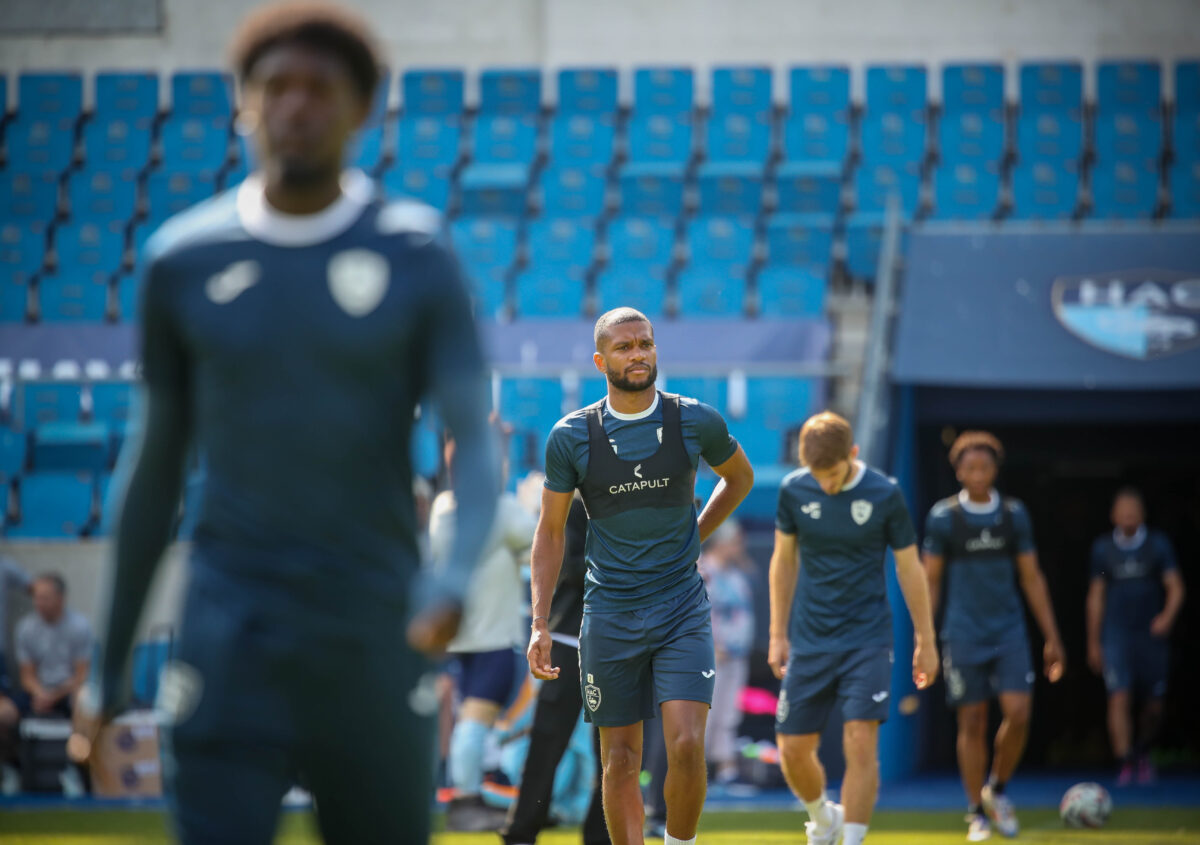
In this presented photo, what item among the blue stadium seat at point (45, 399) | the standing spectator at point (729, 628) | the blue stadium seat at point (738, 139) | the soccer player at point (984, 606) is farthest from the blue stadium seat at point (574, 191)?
the soccer player at point (984, 606)

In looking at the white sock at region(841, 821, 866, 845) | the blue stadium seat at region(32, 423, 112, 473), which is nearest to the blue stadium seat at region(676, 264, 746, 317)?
the blue stadium seat at region(32, 423, 112, 473)

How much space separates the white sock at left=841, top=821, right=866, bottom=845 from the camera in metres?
6.89

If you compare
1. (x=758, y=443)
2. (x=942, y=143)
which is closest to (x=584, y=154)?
(x=942, y=143)

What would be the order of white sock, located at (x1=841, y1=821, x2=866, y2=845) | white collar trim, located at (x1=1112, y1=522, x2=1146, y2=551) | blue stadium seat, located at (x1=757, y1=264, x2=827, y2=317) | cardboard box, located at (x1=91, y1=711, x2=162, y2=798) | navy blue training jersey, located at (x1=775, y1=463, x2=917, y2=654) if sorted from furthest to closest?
blue stadium seat, located at (x1=757, y1=264, x2=827, y2=317)
white collar trim, located at (x1=1112, y1=522, x2=1146, y2=551)
cardboard box, located at (x1=91, y1=711, x2=162, y2=798)
navy blue training jersey, located at (x1=775, y1=463, x2=917, y2=654)
white sock, located at (x1=841, y1=821, x2=866, y2=845)

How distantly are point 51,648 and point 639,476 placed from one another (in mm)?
7286

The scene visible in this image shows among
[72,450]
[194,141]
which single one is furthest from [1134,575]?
[194,141]

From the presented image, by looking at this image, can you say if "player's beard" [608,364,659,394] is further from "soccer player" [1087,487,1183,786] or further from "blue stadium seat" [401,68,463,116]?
"blue stadium seat" [401,68,463,116]

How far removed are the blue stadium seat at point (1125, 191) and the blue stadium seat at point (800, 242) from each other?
3.24 metres

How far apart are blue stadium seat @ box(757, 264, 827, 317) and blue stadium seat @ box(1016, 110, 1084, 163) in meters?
4.11

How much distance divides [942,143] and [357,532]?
1661 centimetres

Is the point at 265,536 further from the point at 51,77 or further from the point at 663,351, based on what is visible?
the point at 51,77

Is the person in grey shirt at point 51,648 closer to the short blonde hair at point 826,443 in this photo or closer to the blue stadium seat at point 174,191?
the short blonde hair at point 826,443

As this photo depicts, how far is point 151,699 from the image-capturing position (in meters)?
11.6

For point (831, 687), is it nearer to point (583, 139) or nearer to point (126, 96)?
point (583, 139)
